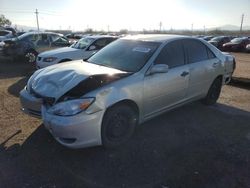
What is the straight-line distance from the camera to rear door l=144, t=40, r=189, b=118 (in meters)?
4.07

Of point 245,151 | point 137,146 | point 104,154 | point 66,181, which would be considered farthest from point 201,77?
point 66,181

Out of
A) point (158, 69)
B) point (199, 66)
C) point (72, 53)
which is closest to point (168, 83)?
point (158, 69)

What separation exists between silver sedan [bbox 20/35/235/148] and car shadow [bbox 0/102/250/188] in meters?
0.29

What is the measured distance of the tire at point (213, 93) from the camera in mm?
5762

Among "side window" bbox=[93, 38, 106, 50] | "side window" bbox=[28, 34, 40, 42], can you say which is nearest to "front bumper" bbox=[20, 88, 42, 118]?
"side window" bbox=[93, 38, 106, 50]

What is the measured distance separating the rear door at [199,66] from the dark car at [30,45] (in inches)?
353

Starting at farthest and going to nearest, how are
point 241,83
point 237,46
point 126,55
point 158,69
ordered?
point 237,46 < point 241,83 < point 126,55 < point 158,69

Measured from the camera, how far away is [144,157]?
143 inches

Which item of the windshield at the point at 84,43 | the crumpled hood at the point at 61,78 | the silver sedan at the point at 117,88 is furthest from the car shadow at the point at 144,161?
the windshield at the point at 84,43

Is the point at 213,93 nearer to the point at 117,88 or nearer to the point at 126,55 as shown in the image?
the point at 126,55

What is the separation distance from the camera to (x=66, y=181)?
121 inches

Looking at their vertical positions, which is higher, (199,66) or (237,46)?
(199,66)

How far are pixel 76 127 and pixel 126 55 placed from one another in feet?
5.74

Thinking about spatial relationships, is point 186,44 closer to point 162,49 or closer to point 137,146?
point 162,49
